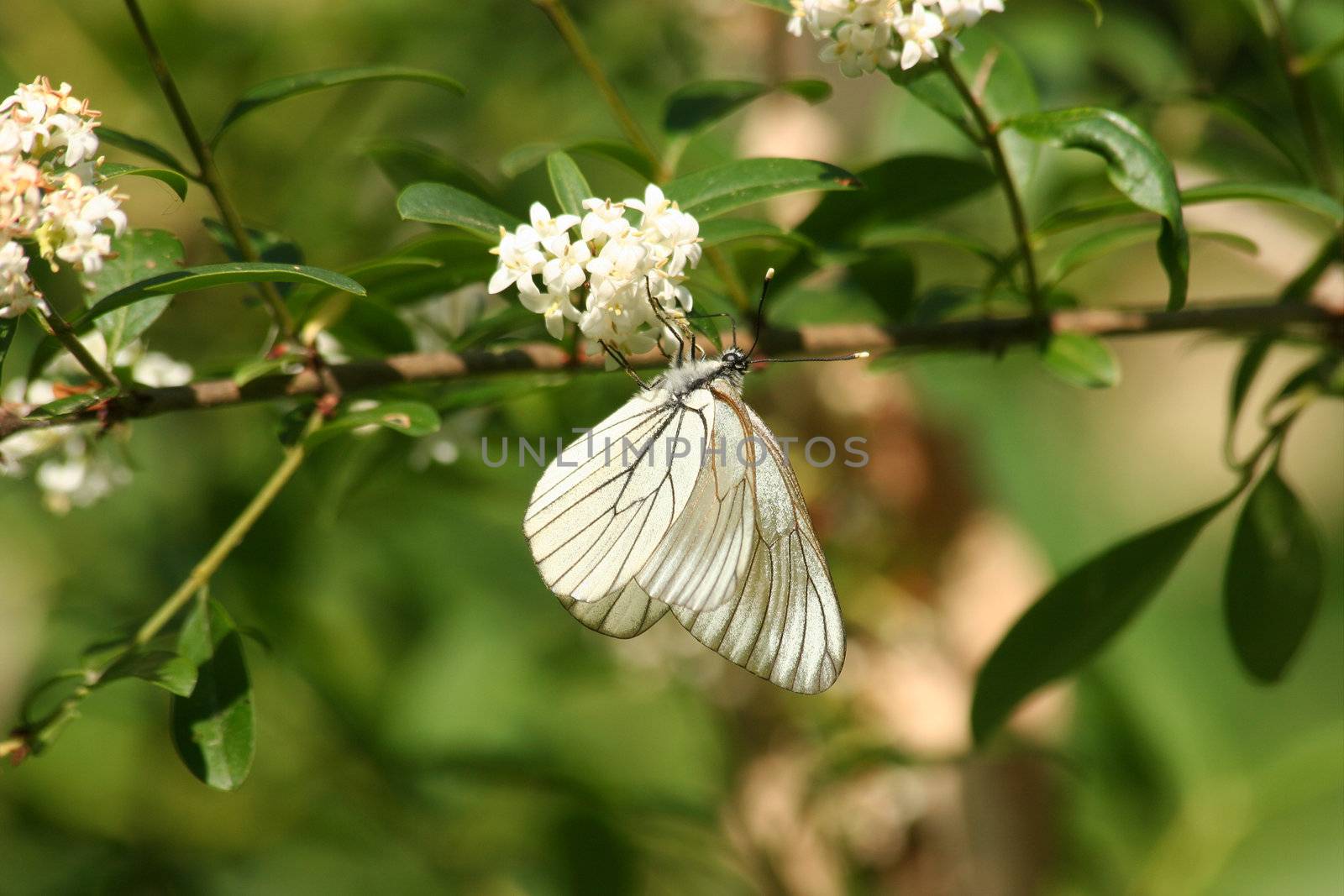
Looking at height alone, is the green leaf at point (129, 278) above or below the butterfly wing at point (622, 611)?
above

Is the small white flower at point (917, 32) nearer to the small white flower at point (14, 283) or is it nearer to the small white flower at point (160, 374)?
the small white flower at point (14, 283)

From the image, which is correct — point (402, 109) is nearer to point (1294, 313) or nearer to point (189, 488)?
point (189, 488)

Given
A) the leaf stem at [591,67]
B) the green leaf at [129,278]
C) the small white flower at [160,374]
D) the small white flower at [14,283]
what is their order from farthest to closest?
1. the small white flower at [160,374]
2. the leaf stem at [591,67]
3. the green leaf at [129,278]
4. the small white flower at [14,283]

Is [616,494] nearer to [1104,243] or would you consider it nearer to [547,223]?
[547,223]

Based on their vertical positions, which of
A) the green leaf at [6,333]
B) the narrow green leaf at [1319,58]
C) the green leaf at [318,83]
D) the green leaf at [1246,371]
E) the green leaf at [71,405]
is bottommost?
the green leaf at [71,405]

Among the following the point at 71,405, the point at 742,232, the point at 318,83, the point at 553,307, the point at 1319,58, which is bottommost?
the point at 71,405

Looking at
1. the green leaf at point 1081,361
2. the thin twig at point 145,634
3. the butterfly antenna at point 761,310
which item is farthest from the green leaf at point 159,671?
the green leaf at point 1081,361

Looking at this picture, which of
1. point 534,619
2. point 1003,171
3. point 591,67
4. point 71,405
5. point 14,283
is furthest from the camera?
point 534,619

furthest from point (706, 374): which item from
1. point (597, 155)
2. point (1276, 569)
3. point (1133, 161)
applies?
point (1276, 569)
